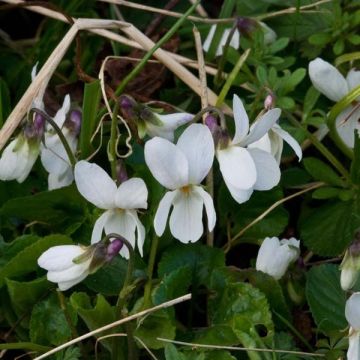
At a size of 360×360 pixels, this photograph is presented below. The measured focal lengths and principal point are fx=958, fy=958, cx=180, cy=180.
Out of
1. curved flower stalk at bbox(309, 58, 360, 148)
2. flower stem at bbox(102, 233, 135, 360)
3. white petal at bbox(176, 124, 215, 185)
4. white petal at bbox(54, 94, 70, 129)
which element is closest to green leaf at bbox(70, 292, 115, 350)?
flower stem at bbox(102, 233, 135, 360)

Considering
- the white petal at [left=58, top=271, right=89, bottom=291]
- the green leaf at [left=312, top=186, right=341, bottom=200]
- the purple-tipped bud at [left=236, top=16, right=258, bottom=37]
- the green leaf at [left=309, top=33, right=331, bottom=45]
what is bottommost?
the green leaf at [left=312, top=186, right=341, bottom=200]

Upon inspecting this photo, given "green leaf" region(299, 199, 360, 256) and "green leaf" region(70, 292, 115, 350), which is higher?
"green leaf" region(70, 292, 115, 350)

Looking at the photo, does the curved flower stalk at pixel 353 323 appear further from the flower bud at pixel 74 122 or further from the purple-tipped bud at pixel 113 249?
the flower bud at pixel 74 122

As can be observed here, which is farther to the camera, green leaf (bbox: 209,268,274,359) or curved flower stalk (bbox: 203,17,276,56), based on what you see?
curved flower stalk (bbox: 203,17,276,56)

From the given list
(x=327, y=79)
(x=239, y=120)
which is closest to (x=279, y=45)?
(x=327, y=79)

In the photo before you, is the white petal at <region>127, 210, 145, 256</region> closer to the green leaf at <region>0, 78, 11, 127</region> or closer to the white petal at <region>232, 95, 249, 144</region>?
the white petal at <region>232, 95, 249, 144</region>
